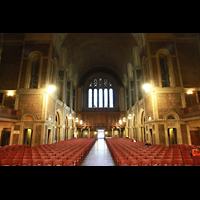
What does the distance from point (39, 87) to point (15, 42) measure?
6922 millimetres

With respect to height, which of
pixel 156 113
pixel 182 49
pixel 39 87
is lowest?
pixel 156 113

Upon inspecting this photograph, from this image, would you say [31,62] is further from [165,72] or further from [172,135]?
[172,135]

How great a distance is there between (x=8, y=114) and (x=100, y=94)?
80.0 ft

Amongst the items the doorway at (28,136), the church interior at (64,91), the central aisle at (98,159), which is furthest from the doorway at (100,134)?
the central aisle at (98,159)

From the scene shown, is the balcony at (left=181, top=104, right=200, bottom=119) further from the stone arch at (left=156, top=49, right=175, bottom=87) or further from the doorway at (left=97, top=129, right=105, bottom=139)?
the doorway at (left=97, top=129, right=105, bottom=139)

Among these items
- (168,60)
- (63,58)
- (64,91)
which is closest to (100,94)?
(64,91)

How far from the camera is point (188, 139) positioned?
42.1ft

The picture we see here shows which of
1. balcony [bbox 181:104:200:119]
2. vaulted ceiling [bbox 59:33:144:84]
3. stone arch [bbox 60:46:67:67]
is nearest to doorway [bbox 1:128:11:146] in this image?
stone arch [bbox 60:46:67:67]

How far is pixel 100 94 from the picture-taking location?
34.6 metres

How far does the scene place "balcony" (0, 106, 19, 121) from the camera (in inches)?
434

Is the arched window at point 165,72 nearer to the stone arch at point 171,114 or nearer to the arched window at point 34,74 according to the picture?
the stone arch at point 171,114

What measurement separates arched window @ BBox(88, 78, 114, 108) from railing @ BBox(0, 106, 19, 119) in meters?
21.6
